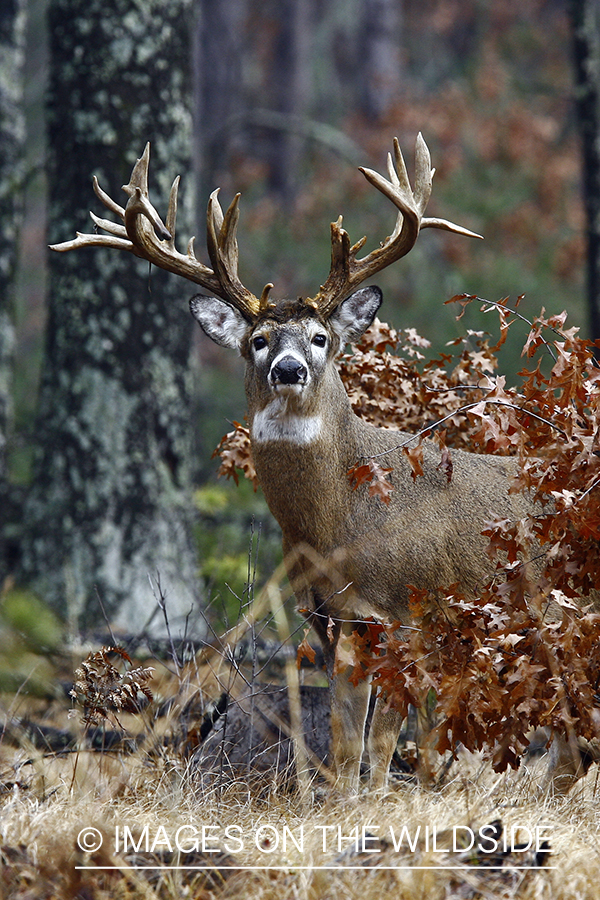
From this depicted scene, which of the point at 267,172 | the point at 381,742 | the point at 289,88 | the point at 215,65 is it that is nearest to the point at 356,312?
the point at 381,742

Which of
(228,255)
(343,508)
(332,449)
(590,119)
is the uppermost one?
(590,119)

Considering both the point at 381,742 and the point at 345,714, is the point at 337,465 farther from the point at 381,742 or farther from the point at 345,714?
the point at 381,742

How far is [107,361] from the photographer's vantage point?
7.28m

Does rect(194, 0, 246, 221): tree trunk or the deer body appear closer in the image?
the deer body

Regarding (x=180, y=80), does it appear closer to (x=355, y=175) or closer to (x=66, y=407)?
(x=66, y=407)

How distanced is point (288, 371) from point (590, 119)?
6.18 m

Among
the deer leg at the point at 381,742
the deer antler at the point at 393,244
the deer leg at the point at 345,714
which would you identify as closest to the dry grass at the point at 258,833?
the deer leg at the point at 381,742

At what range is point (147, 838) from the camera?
3.66 meters

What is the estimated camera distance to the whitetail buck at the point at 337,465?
15.6 feet

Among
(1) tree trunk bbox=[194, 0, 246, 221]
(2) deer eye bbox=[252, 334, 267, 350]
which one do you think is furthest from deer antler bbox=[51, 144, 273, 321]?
(1) tree trunk bbox=[194, 0, 246, 221]

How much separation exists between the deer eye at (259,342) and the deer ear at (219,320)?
6.9 inches

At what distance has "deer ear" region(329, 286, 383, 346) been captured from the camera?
5.18m

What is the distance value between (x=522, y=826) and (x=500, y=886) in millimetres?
726

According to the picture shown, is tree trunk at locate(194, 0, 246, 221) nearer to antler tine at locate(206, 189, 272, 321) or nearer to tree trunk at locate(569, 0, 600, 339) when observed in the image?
tree trunk at locate(569, 0, 600, 339)
